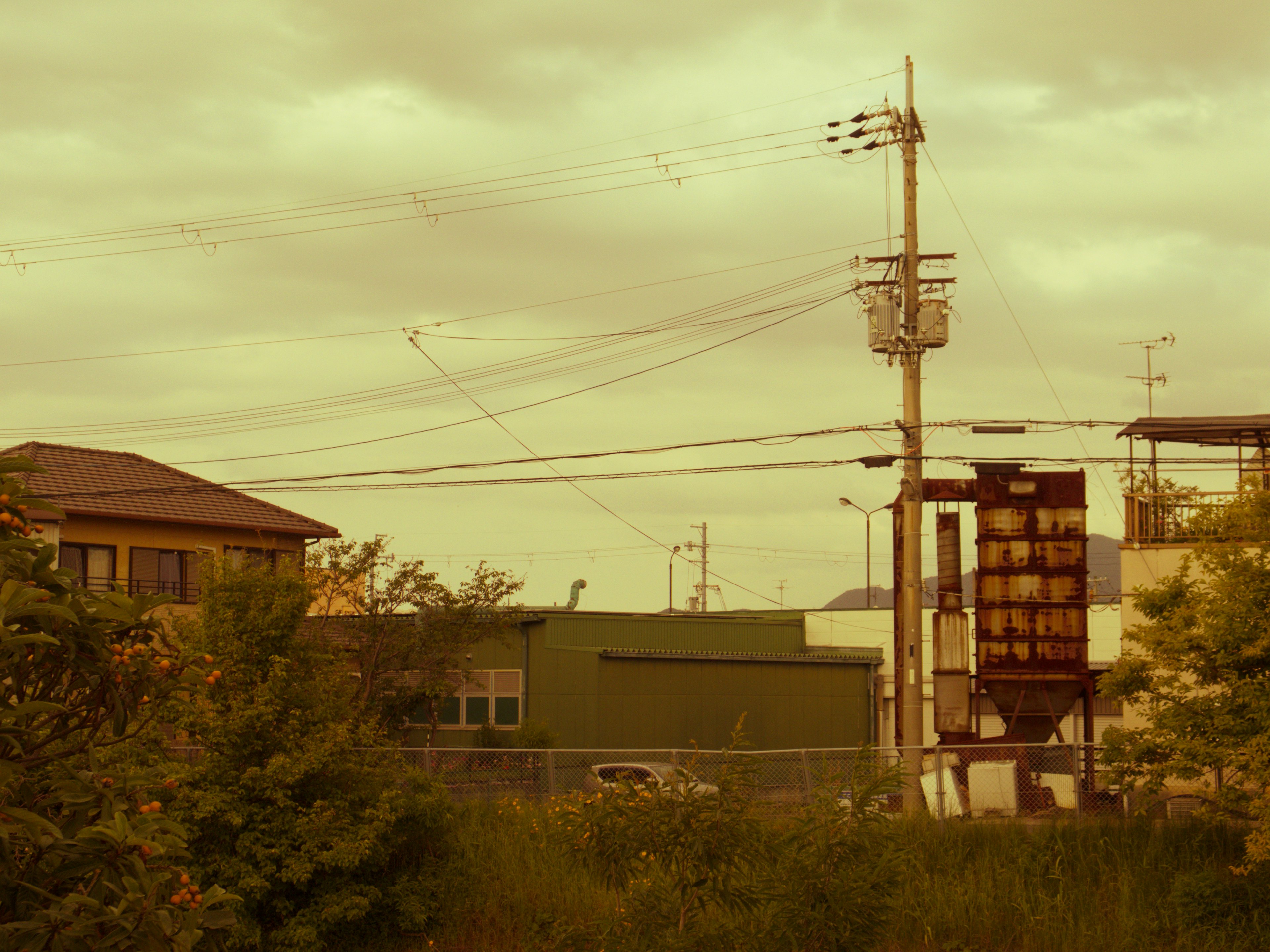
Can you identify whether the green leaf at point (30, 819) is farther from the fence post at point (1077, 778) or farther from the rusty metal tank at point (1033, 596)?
the rusty metal tank at point (1033, 596)

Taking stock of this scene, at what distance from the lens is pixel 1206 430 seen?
22.9 metres

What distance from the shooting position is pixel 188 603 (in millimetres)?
41375

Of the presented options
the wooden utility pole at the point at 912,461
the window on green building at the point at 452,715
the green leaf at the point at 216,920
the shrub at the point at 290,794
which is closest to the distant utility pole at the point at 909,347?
the wooden utility pole at the point at 912,461

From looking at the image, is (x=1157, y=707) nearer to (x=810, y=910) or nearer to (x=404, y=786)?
(x=810, y=910)

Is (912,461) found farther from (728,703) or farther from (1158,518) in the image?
(728,703)

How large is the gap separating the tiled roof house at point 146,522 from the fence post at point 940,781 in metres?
24.9

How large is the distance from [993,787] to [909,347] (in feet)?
27.9

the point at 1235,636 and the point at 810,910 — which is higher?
the point at 1235,636

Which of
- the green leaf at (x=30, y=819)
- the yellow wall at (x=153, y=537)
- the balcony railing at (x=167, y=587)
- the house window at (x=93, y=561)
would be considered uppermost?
the yellow wall at (x=153, y=537)

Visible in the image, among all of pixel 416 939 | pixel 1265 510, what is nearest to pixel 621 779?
pixel 416 939

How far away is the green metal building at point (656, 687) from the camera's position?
42531 millimetres

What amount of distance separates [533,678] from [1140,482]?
2352cm

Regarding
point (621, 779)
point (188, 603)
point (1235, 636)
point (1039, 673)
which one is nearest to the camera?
point (621, 779)

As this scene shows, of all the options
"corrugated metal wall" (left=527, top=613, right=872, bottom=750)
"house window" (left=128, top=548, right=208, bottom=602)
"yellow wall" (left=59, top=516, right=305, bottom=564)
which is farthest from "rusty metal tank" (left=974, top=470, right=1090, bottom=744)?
"house window" (left=128, top=548, right=208, bottom=602)
